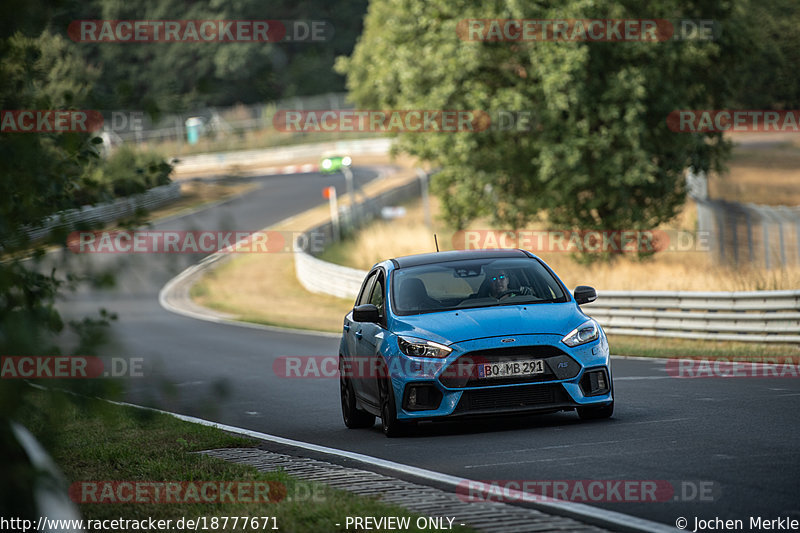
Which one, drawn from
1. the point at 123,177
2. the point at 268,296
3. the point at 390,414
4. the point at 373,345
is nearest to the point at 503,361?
the point at 390,414

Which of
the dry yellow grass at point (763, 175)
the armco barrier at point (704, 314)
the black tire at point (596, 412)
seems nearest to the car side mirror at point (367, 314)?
the black tire at point (596, 412)

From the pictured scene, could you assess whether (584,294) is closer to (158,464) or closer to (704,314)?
(158,464)

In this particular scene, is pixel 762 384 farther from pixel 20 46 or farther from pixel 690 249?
pixel 690 249

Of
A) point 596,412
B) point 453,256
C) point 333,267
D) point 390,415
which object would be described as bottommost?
point 333,267

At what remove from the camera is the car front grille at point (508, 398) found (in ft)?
32.8

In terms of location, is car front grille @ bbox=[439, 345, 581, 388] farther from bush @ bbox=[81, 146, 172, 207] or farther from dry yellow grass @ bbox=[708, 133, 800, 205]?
dry yellow grass @ bbox=[708, 133, 800, 205]

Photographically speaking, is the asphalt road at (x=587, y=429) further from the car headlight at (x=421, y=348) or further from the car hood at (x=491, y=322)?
the car hood at (x=491, y=322)

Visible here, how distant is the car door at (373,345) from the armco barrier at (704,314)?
876 cm

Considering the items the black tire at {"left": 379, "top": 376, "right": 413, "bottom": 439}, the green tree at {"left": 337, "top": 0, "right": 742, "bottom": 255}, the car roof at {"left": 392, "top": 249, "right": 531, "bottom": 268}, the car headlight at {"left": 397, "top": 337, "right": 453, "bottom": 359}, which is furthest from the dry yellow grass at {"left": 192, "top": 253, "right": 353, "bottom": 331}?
the car headlight at {"left": 397, "top": 337, "right": 453, "bottom": 359}

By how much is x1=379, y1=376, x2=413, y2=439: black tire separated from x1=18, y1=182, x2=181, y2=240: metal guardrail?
373cm

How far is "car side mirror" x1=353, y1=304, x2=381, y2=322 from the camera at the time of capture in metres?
11.1

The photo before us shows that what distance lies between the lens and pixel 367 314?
36.3 feet

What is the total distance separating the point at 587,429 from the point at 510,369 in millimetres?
825

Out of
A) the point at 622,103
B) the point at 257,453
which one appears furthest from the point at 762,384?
the point at 622,103
